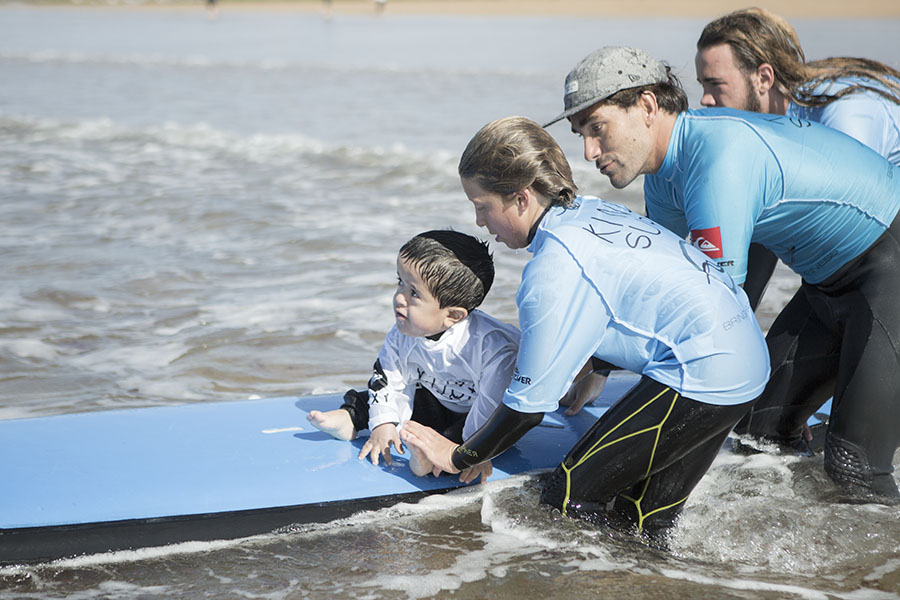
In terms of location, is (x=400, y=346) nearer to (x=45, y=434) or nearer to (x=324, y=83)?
(x=45, y=434)

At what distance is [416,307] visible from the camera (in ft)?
9.18

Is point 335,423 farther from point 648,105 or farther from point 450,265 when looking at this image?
point 648,105

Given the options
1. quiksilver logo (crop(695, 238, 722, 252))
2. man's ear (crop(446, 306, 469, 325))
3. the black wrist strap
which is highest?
quiksilver logo (crop(695, 238, 722, 252))

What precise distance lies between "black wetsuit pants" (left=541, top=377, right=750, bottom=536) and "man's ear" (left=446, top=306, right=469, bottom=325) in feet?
1.80

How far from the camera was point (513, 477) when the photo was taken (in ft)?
9.85

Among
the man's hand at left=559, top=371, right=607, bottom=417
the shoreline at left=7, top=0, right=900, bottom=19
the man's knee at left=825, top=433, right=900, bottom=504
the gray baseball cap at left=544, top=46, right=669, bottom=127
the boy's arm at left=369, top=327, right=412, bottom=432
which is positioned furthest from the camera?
the shoreline at left=7, top=0, right=900, bottom=19

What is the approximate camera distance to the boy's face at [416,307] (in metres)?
2.78

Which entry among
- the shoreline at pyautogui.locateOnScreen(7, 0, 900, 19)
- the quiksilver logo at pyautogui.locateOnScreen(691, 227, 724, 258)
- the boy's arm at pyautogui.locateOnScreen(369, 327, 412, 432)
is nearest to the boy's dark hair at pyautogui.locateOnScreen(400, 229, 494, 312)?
the boy's arm at pyautogui.locateOnScreen(369, 327, 412, 432)

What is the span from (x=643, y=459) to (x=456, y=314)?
0.73 meters

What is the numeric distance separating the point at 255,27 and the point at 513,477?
35059 mm

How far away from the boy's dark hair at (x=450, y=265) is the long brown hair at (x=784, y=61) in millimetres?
1190

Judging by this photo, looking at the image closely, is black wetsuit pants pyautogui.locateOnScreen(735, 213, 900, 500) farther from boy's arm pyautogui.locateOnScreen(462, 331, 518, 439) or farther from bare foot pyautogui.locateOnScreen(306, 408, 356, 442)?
bare foot pyautogui.locateOnScreen(306, 408, 356, 442)

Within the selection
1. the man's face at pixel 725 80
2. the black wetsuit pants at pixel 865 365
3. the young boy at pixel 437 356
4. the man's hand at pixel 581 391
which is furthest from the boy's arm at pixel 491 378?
the man's face at pixel 725 80

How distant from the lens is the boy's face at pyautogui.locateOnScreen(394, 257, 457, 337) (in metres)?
2.78
